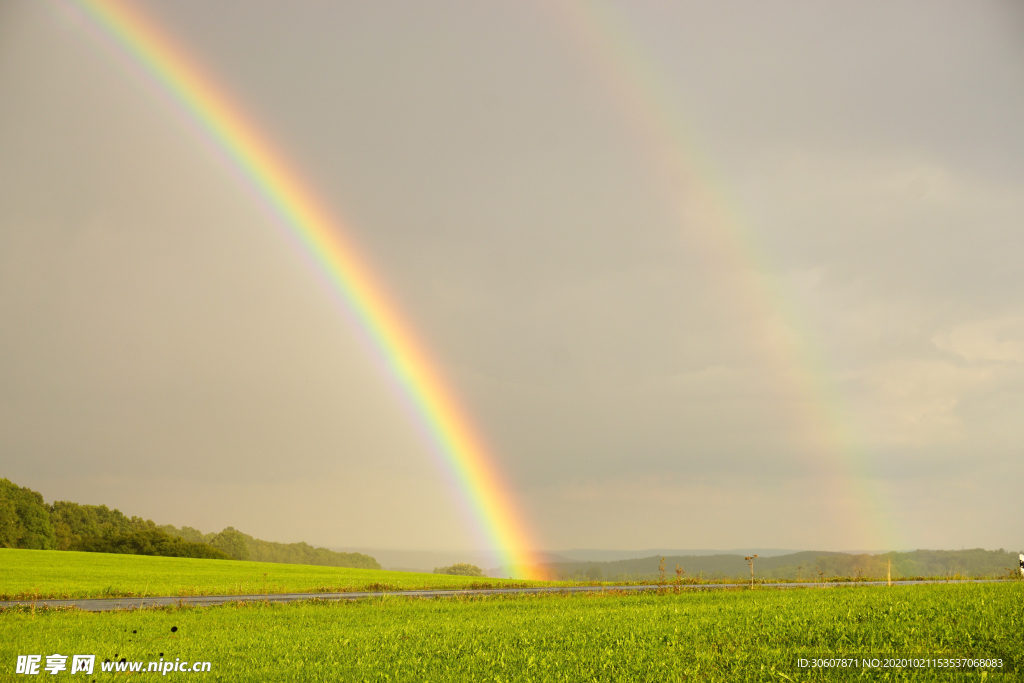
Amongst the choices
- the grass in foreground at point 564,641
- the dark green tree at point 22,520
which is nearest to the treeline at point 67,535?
the dark green tree at point 22,520

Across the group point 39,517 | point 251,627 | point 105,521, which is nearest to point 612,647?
point 251,627

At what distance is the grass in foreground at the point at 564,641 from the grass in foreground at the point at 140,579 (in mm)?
18936

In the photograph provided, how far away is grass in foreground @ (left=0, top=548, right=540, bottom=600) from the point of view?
52.4 metres

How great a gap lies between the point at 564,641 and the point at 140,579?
59.5 metres

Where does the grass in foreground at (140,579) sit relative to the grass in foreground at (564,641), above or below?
below

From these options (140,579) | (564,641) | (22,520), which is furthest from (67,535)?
(564,641)

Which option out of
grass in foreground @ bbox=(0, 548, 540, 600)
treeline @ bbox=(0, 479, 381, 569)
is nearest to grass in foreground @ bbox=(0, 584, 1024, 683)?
grass in foreground @ bbox=(0, 548, 540, 600)

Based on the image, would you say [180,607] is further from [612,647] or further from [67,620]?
[612,647]

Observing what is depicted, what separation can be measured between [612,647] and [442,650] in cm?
548

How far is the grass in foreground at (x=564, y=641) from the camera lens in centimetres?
1611

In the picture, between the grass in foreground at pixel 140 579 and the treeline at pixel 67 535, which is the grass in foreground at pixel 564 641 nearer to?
the grass in foreground at pixel 140 579

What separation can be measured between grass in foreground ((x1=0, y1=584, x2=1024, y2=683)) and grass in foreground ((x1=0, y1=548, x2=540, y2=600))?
18936 mm

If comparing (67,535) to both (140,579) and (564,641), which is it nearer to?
(140,579)

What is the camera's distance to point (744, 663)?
644 inches
